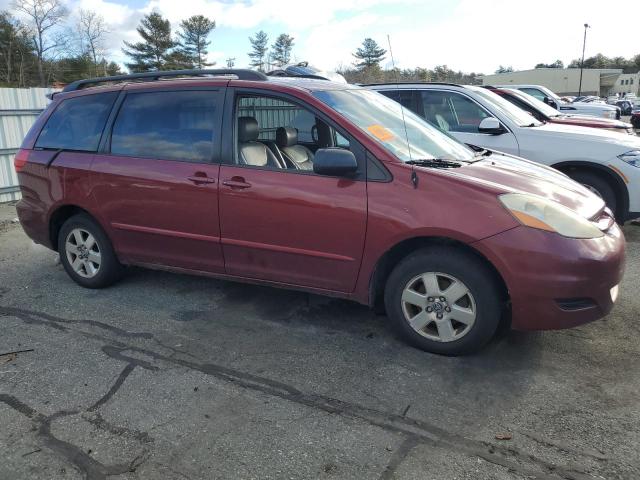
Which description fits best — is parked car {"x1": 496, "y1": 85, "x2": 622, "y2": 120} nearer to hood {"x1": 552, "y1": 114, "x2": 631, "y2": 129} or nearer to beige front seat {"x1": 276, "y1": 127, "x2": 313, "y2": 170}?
hood {"x1": 552, "y1": 114, "x2": 631, "y2": 129}

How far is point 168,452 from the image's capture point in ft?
8.36

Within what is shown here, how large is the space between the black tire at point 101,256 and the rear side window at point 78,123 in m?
0.66

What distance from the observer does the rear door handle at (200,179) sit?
393 cm

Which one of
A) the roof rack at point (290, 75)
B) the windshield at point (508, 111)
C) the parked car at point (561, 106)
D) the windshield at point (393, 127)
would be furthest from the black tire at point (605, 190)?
the parked car at point (561, 106)

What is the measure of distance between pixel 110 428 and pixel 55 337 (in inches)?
56.2

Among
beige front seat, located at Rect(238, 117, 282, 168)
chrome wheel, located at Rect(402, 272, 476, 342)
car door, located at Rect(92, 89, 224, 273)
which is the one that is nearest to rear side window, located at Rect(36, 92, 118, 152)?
car door, located at Rect(92, 89, 224, 273)

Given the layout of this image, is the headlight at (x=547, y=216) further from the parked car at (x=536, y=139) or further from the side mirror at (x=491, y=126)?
the side mirror at (x=491, y=126)

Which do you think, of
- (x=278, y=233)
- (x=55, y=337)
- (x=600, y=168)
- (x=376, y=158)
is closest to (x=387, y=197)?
(x=376, y=158)

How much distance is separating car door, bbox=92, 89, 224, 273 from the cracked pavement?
54cm

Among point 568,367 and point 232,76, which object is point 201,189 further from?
point 568,367

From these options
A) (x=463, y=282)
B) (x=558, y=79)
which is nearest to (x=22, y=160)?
(x=463, y=282)

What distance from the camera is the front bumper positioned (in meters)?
3.05

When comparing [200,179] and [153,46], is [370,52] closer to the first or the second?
[153,46]

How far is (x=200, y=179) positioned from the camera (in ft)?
13.0
